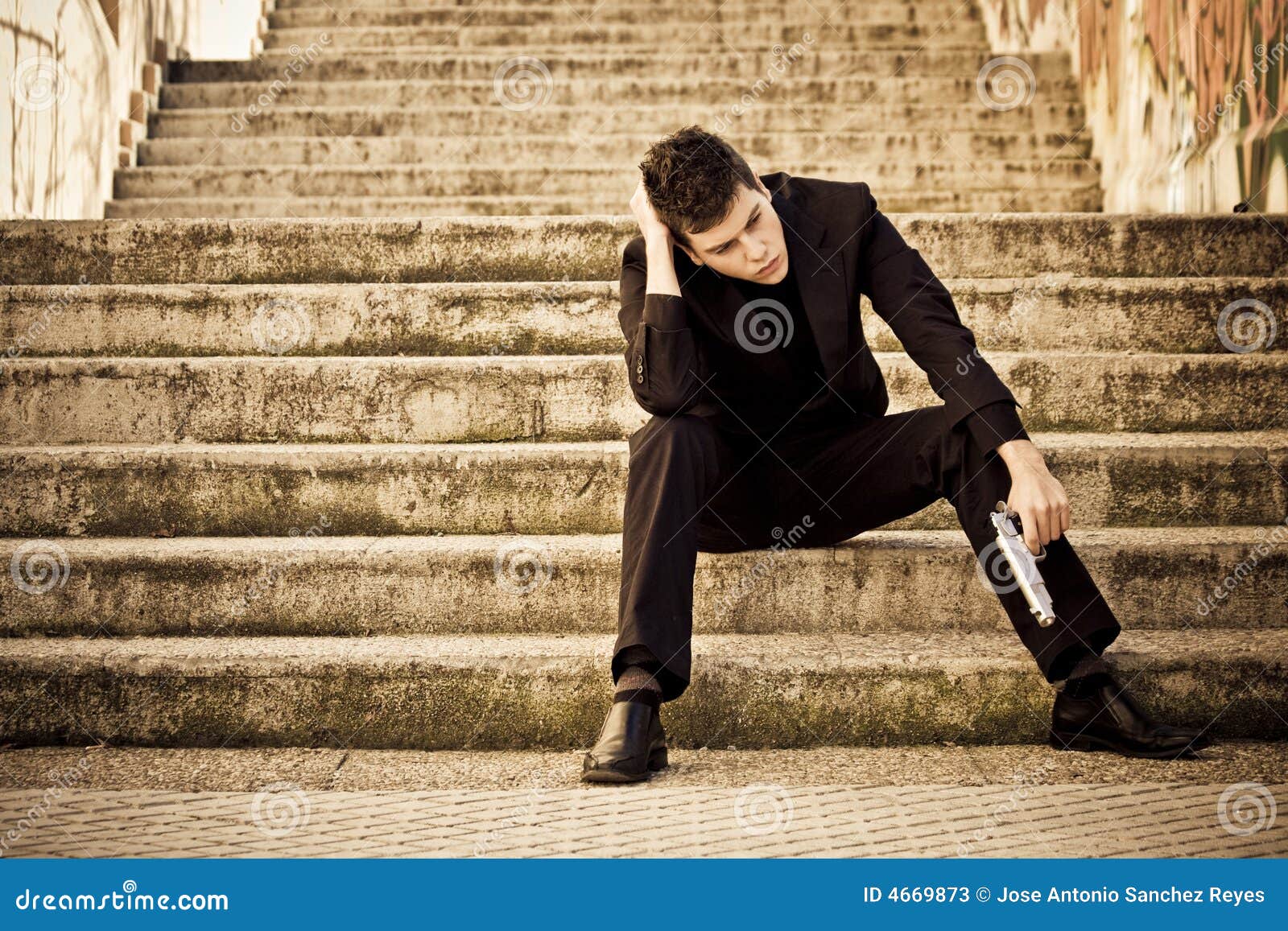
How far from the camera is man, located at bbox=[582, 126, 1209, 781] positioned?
2318 millimetres

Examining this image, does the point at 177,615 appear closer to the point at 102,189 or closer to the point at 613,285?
the point at 613,285

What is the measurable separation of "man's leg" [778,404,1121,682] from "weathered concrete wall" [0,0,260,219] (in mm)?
3675

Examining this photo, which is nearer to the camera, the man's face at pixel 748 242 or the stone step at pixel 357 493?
the man's face at pixel 748 242

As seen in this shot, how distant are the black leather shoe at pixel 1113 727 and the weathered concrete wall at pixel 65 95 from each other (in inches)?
172

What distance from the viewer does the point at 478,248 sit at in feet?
13.0

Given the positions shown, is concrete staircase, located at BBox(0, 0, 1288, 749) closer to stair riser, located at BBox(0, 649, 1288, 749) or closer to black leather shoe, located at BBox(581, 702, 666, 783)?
stair riser, located at BBox(0, 649, 1288, 749)

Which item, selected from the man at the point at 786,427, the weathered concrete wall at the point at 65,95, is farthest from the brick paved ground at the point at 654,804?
the weathered concrete wall at the point at 65,95

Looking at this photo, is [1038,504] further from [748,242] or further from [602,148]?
[602,148]

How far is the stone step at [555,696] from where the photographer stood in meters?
2.52

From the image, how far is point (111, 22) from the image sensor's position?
18.3ft

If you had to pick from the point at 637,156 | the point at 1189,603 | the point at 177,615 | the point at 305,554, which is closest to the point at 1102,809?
the point at 1189,603

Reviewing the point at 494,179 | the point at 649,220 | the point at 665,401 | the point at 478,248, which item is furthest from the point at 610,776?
the point at 494,179

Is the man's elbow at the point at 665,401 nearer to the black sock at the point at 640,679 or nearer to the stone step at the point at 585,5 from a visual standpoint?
the black sock at the point at 640,679

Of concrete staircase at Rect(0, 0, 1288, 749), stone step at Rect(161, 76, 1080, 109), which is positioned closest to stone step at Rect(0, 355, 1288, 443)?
concrete staircase at Rect(0, 0, 1288, 749)
